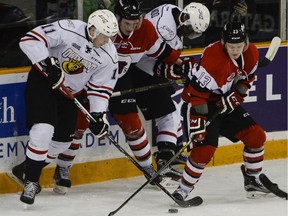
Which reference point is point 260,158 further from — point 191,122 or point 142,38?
point 142,38

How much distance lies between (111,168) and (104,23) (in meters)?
1.30

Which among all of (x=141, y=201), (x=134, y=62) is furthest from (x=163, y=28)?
(x=141, y=201)

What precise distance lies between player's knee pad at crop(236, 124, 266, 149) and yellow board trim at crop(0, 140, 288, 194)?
0.97 metres

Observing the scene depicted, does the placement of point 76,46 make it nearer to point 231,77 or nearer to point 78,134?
point 78,134

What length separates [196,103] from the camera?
22.4 feet

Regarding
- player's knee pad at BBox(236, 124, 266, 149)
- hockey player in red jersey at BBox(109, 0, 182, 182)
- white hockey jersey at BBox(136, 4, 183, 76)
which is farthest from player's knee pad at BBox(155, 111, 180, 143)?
player's knee pad at BBox(236, 124, 266, 149)

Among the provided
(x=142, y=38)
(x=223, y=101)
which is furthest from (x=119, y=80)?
(x=223, y=101)

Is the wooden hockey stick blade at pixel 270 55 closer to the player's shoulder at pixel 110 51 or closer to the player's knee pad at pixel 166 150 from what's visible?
the player's knee pad at pixel 166 150

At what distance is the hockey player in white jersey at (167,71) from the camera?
7.39 m

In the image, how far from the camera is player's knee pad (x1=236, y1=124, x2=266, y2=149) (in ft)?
23.0

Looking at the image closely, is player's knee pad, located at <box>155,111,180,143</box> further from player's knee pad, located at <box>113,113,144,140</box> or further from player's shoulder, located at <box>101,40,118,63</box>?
player's shoulder, located at <box>101,40,118,63</box>

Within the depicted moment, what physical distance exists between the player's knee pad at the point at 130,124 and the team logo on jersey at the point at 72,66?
1.73ft

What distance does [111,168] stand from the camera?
769 cm

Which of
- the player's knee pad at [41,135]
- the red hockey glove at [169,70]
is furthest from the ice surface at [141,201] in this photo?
the red hockey glove at [169,70]
